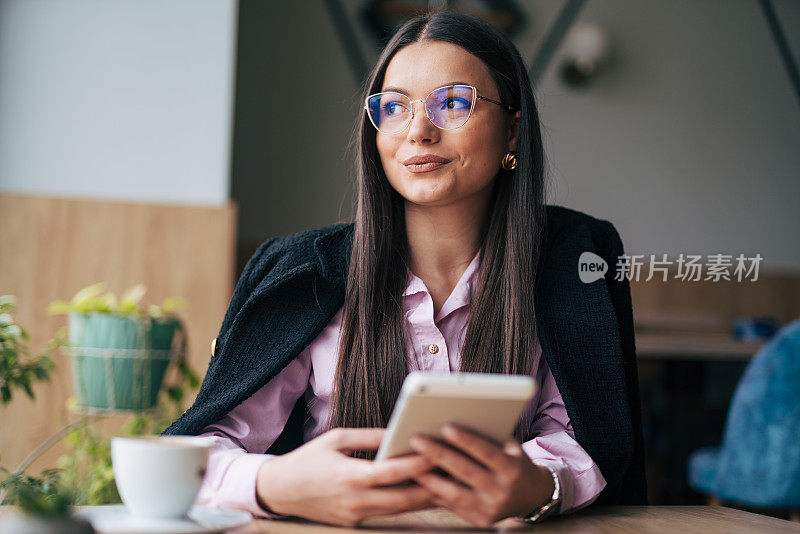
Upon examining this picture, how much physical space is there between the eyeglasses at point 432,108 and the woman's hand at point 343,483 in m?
0.54

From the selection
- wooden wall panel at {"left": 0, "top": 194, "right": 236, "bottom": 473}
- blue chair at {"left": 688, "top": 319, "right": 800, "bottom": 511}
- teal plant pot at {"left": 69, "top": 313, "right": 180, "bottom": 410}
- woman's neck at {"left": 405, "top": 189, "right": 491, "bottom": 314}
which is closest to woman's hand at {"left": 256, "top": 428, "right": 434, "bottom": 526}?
woman's neck at {"left": 405, "top": 189, "right": 491, "bottom": 314}

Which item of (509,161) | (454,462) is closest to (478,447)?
(454,462)

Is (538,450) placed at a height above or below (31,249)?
below

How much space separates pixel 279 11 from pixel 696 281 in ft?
9.55

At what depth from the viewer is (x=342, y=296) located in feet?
3.88

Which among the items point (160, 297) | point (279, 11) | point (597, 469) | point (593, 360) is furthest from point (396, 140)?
point (279, 11)

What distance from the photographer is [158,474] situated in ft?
2.23

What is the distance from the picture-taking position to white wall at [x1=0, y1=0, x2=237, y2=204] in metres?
2.91

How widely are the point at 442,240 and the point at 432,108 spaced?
0.22 metres

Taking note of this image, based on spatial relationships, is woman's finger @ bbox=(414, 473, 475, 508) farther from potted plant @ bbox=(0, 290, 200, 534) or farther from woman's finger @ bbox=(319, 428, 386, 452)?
potted plant @ bbox=(0, 290, 200, 534)

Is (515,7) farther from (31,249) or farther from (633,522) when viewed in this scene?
(633,522)

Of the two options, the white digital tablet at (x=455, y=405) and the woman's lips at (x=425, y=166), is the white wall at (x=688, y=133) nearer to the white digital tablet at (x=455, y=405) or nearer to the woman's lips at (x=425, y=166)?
the woman's lips at (x=425, y=166)

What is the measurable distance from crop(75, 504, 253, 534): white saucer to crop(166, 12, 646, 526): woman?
0.19 m

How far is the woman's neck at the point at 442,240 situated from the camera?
4.19ft
